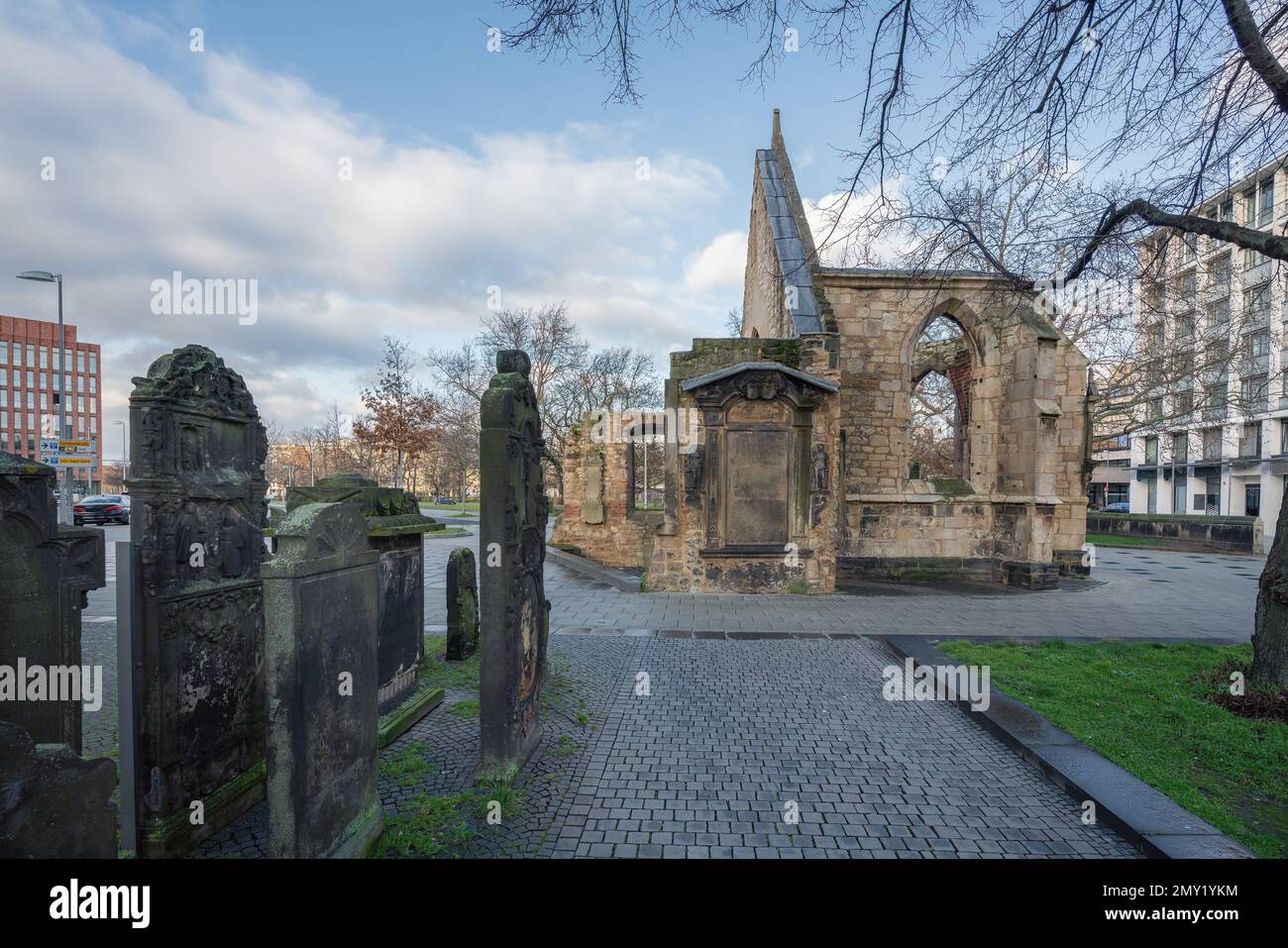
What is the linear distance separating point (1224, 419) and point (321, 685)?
114 feet

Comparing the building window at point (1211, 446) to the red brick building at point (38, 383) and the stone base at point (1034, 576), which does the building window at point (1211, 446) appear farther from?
the red brick building at point (38, 383)

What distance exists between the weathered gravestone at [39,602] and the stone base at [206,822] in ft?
2.27

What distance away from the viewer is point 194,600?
3213mm

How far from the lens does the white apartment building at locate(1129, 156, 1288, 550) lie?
1723 cm

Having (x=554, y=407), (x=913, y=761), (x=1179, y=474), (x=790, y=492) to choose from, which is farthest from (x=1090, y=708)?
(x=1179, y=474)

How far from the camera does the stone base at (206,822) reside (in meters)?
2.90

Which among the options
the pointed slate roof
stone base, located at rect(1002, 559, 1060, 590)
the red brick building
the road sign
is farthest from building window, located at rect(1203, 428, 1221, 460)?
the red brick building

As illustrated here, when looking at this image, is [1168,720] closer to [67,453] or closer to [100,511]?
[67,453]

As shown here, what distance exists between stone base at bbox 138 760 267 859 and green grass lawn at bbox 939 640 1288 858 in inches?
220

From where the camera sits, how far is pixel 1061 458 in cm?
1361

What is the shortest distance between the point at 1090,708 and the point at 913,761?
6.61ft

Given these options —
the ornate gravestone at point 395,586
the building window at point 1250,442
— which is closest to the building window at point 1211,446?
the building window at point 1250,442

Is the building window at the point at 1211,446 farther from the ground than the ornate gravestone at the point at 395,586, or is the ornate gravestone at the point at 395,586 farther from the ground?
the building window at the point at 1211,446

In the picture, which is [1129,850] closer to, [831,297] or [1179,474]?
[831,297]
